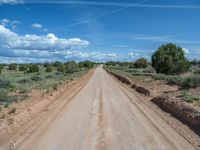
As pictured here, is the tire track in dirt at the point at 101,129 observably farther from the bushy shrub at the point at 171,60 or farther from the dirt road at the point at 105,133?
the bushy shrub at the point at 171,60

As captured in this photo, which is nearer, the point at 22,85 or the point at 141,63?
the point at 22,85

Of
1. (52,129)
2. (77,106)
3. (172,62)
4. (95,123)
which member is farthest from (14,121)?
(172,62)

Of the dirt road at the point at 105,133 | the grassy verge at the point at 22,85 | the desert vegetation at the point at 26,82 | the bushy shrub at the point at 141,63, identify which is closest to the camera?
the dirt road at the point at 105,133

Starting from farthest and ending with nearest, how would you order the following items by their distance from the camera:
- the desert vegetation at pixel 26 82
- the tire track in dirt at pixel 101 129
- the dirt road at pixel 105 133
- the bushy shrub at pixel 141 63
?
the bushy shrub at pixel 141 63
the desert vegetation at pixel 26 82
the dirt road at pixel 105 133
the tire track in dirt at pixel 101 129

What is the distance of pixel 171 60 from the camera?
1818 inches

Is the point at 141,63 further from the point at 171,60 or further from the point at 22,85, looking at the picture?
the point at 22,85

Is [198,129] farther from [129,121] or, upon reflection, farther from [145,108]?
[145,108]

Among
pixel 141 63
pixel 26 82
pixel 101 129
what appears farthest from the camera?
pixel 141 63

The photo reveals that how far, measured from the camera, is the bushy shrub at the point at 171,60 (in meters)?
46.5

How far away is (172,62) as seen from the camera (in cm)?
4650

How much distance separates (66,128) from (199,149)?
5036 millimetres

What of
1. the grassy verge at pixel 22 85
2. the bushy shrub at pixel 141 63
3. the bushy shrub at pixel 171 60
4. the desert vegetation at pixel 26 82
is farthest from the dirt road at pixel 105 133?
the bushy shrub at pixel 141 63

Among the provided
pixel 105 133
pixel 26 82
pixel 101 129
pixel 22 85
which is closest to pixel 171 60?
pixel 26 82

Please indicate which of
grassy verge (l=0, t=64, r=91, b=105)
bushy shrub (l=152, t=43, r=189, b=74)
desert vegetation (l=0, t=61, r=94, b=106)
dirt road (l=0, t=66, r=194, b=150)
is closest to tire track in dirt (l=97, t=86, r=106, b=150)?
dirt road (l=0, t=66, r=194, b=150)
